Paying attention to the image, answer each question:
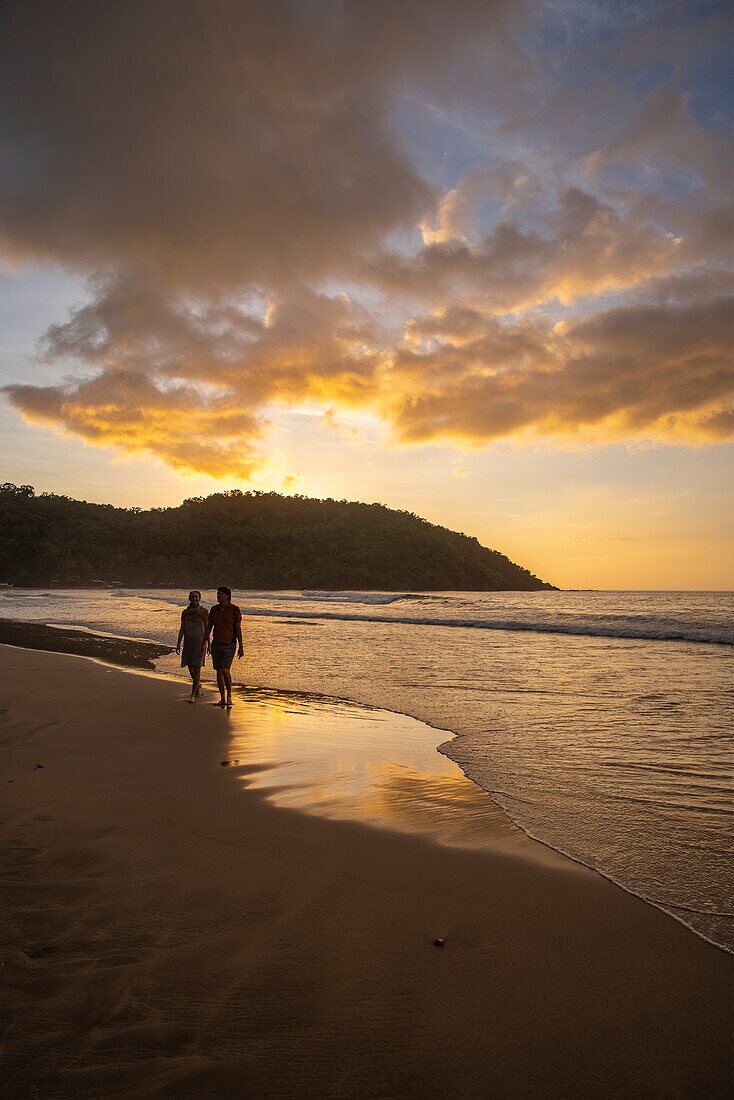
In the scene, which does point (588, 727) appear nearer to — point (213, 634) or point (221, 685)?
point (221, 685)

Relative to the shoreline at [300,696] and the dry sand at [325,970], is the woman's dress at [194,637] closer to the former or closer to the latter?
the shoreline at [300,696]

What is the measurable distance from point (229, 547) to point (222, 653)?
330ft

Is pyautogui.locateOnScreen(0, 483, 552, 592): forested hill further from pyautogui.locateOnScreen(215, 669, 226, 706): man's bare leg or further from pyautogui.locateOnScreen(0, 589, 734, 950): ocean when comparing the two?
pyautogui.locateOnScreen(215, 669, 226, 706): man's bare leg

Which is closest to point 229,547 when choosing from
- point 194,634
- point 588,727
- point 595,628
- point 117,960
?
point 595,628

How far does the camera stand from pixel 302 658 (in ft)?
52.6

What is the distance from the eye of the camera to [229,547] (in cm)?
10819

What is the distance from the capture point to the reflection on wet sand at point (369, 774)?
4.67 meters

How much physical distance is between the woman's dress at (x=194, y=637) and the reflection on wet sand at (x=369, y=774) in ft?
5.81

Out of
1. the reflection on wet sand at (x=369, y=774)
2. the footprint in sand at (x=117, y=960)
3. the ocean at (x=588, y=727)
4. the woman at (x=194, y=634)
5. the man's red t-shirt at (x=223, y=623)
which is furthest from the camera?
Answer: the woman at (x=194, y=634)

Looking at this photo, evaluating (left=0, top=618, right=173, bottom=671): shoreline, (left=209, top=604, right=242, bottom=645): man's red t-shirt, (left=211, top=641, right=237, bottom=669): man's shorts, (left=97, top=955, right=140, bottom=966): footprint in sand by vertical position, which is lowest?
(left=0, top=618, right=173, bottom=671): shoreline

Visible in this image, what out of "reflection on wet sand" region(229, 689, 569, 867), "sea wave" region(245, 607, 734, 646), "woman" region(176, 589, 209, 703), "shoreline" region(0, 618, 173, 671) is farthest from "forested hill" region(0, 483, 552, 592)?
"reflection on wet sand" region(229, 689, 569, 867)

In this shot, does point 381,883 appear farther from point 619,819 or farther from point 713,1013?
point 619,819

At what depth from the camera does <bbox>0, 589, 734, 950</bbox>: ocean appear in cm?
414

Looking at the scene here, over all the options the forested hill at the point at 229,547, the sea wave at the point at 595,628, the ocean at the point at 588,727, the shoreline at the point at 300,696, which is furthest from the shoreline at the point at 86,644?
the forested hill at the point at 229,547
